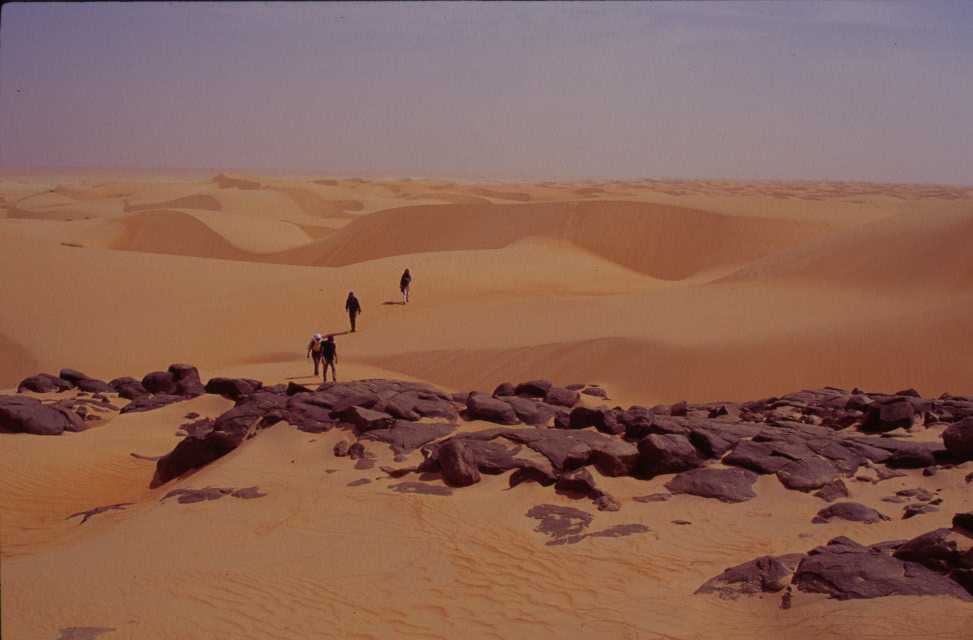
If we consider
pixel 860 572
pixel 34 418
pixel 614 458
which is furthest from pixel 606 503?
pixel 34 418

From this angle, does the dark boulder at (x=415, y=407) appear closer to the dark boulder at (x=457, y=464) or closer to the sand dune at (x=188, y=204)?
the dark boulder at (x=457, y=464)

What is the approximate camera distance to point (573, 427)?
12367 mm

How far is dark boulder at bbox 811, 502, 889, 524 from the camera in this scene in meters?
8.92

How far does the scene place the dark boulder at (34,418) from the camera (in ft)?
42.8

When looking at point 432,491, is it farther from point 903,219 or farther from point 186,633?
point 903,219

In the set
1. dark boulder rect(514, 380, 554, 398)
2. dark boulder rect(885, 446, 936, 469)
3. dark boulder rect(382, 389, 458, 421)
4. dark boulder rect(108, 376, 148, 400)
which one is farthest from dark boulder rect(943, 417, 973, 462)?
dark boulder rect(108, 376, 148, 400)

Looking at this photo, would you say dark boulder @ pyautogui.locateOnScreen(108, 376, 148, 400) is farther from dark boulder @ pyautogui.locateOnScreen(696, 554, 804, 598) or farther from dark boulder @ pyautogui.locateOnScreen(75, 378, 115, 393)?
dark boulder @ pyautogui.locateOnScreen(696, 554, 804, 598)

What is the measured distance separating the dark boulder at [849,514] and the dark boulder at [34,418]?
11.3 meters

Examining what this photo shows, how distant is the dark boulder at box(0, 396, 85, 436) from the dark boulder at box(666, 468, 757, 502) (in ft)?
31.8

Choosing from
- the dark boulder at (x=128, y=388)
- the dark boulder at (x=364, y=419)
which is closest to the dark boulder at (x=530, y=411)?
the dark boulder at (x=364, y=419)

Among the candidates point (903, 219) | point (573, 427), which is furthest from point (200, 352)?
point (903, 219)

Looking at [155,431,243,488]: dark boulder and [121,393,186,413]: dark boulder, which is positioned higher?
[155,431,243,488]: dark boulder

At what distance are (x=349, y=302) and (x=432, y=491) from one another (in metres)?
13.9

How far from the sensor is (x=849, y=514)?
29.6ft
